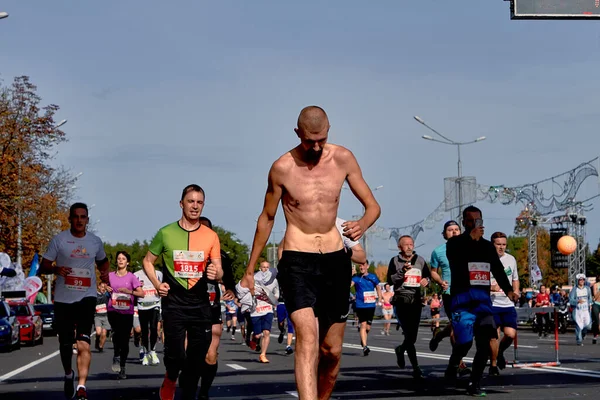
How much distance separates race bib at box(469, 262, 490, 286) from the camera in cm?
1222

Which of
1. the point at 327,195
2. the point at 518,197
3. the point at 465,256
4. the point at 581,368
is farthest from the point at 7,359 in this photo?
the point at 518,197

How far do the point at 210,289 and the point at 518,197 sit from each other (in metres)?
36.0

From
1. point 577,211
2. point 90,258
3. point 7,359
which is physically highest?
point 577,211

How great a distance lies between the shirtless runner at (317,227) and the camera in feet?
25.3

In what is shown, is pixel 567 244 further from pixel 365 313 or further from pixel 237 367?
pixel 237 367

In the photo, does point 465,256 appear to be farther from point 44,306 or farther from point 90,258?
point 44,306

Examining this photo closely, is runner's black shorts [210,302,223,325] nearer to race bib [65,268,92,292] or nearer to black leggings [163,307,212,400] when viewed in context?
race bib [65,268,92,292]

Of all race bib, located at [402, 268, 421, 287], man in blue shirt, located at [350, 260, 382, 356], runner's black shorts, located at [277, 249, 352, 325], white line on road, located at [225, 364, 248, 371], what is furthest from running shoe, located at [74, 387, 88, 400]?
man in blue shirt, located at [350, 260, 382, 356]

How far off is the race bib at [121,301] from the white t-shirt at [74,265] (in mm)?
5191

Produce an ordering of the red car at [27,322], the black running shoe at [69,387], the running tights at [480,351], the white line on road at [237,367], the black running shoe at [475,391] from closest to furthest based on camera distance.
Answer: the black running shoe at [69,387]
the black running shoe at [475,391]
the running tights at [480,351]
the white line on road at [237,367]
the red car at [27,322]

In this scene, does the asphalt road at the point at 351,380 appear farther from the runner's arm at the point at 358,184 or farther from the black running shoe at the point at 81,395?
the runner's arm at the point at 358,184

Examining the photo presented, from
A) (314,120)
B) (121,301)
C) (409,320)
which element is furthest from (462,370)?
(314,120)

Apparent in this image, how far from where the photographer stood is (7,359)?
24781 millimetres

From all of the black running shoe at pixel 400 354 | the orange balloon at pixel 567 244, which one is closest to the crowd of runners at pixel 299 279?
the black running shoe at pixel 400 354
